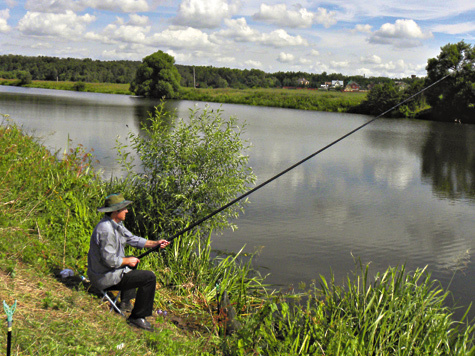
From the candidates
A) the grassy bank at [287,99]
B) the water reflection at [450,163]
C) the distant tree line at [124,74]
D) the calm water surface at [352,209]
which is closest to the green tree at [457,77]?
the water reflection at [450,163]

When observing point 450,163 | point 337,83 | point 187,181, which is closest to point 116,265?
point 187,181

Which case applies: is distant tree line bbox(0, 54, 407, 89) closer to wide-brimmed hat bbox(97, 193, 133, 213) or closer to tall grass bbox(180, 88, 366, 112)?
tall grass bbox(180, 88, 366, 112)

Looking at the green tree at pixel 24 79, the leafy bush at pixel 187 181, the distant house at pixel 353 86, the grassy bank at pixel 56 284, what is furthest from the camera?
the green tree at pixel 24 79

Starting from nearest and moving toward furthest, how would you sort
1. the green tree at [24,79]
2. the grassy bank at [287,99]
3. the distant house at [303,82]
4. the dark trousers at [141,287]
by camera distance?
the dark trousers at [141,287] → the grassy bank at [287,99] → the green tree at [24,79] → the distant house at [303,82]

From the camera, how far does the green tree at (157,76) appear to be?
75375mm

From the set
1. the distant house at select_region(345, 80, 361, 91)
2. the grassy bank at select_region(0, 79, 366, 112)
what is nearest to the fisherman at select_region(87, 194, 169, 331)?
the grassy bank at select_region(0, 79, 366, 112)

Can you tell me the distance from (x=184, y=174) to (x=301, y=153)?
54.2 feet

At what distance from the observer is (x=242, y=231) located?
11.3 meters

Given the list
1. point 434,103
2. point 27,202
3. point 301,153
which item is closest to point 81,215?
point 27,202

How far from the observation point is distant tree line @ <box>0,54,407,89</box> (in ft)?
381

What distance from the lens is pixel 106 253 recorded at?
5020 millimetres

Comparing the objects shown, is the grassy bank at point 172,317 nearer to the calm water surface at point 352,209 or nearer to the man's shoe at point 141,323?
the man's shoe at point 141,323

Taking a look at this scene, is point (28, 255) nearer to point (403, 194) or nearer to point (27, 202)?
point (27, 202)

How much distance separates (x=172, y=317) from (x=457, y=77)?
Result: 5062 centimetres
